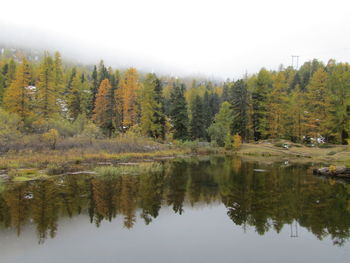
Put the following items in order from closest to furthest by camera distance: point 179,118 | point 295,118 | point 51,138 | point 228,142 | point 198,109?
point 51,138 < point 228,142 < point 295,118 < point 179,118 < point 198,109

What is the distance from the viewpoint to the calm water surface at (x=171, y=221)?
10.7 metres

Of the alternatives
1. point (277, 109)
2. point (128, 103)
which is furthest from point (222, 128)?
point (128, 103)

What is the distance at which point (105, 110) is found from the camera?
59.7 meters

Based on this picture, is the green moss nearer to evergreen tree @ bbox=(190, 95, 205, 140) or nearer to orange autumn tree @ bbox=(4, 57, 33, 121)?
orange autumn tree @ bbox=(4, 57, 33, 121)

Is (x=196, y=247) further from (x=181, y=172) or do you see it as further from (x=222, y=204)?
(x=181, y=172)

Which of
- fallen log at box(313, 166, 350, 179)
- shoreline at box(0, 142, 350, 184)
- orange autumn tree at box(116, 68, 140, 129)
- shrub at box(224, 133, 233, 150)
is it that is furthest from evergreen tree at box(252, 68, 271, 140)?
fallen log at box(313, 166, 350, 179)

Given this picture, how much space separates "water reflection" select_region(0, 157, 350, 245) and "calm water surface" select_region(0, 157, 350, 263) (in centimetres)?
5

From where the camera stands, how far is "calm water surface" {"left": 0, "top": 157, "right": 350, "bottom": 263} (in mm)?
10672

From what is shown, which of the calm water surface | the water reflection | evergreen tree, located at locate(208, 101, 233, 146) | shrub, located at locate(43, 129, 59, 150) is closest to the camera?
the calm water surface

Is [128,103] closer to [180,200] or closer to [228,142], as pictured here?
[228,142]

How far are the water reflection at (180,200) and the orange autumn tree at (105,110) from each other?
35329 millimetres

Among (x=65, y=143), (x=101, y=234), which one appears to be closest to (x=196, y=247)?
(x=101, y=234)

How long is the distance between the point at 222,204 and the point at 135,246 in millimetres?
7945

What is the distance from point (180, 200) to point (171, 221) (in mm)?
3762
